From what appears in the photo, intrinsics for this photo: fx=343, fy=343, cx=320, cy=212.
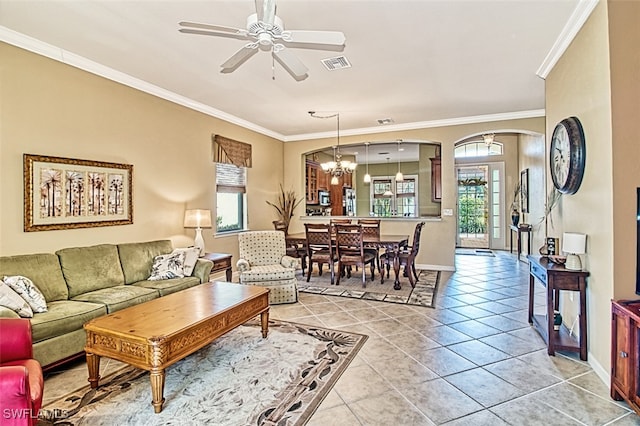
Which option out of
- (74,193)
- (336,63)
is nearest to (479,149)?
(336,63)

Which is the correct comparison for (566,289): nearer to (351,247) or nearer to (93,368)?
(351,247)

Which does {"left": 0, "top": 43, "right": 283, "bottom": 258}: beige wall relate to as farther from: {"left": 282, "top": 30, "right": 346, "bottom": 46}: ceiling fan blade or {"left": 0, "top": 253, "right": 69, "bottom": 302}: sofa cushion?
{"left": 282, "top": 30, "right": 346, "bottom": 46}: ceiling fan blade

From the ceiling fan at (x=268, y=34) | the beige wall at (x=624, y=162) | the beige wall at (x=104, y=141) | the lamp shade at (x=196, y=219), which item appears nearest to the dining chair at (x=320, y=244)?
the beige wall at (x=104, y=141)

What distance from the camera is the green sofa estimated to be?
269 centimetres

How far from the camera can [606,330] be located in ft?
8.43

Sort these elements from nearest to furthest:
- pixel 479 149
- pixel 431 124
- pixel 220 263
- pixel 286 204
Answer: pixel 220 263, pixel 431 124, pixel 286 204, pixel 479 149

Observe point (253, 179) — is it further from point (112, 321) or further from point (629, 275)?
point (629, 275)

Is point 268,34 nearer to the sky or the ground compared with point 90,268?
nearer to the sky

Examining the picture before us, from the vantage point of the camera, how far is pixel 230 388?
2512 millimetres

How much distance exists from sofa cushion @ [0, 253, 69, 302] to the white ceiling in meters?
2.03

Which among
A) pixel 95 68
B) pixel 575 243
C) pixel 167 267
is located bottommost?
pixel 167 267

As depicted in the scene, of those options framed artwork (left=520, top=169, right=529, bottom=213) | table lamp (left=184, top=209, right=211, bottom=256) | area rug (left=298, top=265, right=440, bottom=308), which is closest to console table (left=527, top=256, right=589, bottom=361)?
area rug (left=298, top=265, right=440, bottom=308)

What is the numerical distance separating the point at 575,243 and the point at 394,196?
865 cm

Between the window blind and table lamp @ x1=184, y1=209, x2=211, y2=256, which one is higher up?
the window blind
